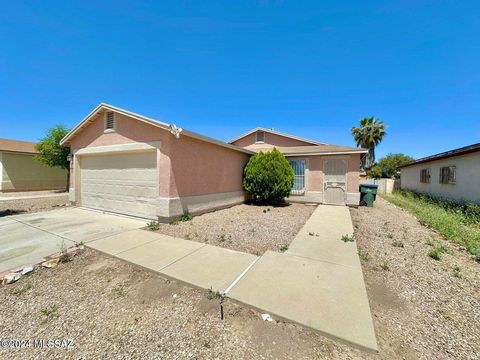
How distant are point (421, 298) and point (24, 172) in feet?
76.6

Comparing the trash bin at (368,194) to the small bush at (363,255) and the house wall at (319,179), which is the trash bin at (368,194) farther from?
the small bush at (363,255)

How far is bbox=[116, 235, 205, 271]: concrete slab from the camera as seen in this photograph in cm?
365

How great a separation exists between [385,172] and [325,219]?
103 feet

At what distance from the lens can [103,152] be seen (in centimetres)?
796

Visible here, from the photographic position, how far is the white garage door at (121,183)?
6.84 meters

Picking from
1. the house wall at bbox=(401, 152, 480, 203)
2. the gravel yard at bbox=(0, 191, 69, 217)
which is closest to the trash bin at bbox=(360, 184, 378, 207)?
the house wall at bbox=(401, 152, 480, 203)

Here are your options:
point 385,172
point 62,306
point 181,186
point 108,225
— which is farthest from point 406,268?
point 385,172

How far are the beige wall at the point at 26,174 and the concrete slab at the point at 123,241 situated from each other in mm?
16800

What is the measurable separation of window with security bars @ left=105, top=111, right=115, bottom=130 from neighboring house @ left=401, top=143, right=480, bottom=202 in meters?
14.7

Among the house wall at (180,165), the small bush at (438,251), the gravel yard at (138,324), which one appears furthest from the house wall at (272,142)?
the gravel yard at (138,324)

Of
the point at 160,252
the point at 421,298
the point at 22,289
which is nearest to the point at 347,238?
the point at 421,298

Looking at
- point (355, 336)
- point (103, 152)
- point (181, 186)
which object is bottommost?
point (355, 336)

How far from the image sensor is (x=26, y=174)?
620 inches

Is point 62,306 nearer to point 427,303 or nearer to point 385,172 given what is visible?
point 427,303
